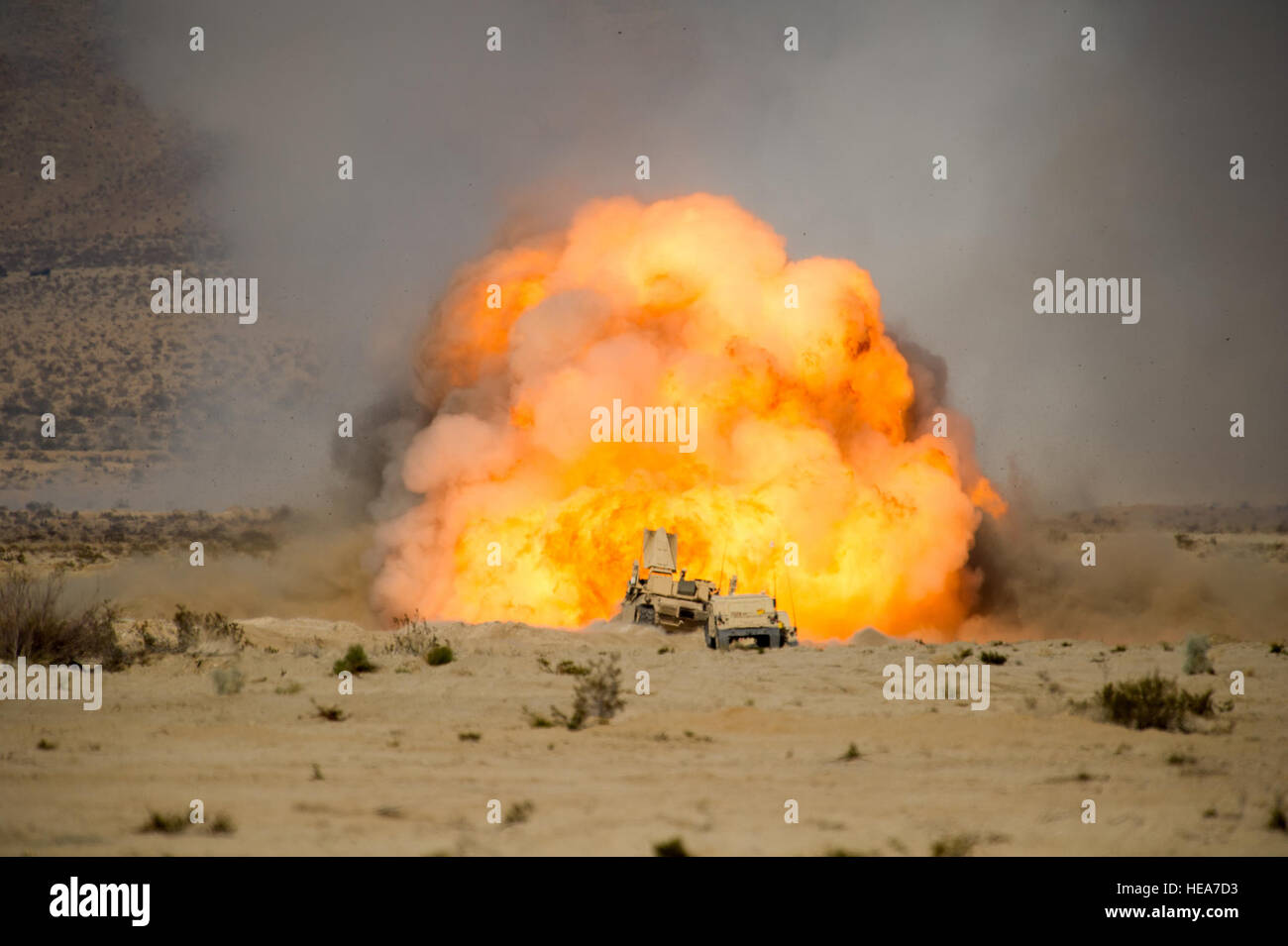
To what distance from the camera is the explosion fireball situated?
3403 cm

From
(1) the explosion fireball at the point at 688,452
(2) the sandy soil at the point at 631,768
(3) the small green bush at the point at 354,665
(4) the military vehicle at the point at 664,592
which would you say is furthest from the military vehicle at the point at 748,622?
(3) the small green bush at the point at 354,665

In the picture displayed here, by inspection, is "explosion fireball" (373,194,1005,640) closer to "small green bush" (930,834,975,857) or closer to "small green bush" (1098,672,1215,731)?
"small green bush" (1098,672,1215,731)

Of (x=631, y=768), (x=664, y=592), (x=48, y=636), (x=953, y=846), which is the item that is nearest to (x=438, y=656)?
(x=48, y=636)

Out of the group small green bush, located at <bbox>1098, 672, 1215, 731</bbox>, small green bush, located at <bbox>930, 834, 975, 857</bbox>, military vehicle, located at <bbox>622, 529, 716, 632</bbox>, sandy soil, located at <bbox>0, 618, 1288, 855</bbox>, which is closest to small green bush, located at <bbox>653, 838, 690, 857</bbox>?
sandy soil, located at <bbox>0, 618, 1288, 855</bbox>

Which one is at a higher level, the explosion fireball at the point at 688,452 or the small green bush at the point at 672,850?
the explosion fireball at the point at 688,452

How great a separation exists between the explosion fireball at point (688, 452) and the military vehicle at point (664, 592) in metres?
1.07

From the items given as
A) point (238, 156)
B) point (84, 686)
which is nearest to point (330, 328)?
point (238, 156)

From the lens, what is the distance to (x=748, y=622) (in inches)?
1147

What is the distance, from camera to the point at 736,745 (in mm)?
17141

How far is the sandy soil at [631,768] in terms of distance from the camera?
12273mm

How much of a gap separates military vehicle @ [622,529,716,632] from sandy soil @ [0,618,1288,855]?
255 inches

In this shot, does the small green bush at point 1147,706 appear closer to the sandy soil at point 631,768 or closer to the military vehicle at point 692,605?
the sandy soil at point 631,768
